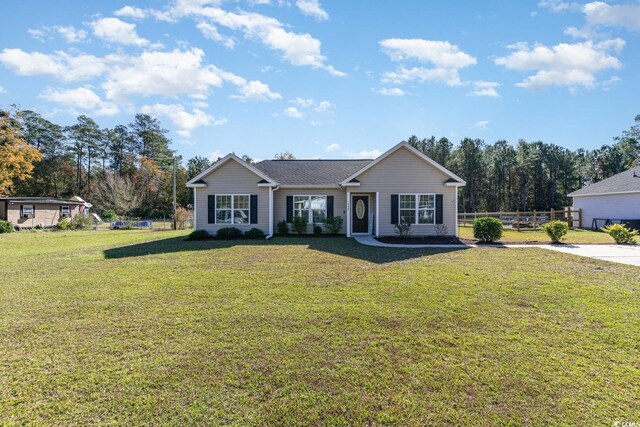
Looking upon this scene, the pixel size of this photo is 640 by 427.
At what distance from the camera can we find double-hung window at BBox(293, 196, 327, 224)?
682 inches

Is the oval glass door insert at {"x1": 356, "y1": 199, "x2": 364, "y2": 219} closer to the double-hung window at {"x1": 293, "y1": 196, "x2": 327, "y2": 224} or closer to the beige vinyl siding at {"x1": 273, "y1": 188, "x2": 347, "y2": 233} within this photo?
the beige vinyl siding at {"x1": 273, "y1": 188, "x2": 347, "y2": 233}

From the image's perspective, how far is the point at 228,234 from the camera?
15719 mm

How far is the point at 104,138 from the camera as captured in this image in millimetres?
53812

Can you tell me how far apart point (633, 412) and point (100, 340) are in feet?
18.1

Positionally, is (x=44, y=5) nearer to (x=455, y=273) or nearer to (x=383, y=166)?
(x=383, y=166)

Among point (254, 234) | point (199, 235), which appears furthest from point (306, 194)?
point (199, 235)

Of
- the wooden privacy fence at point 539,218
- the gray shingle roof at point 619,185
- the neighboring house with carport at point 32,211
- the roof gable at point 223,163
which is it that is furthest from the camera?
the neighboring house with carport at point 32,211

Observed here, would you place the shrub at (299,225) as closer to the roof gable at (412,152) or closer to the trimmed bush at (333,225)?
the trimmed bush at (333,225)

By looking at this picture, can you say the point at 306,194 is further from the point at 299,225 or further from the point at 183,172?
the point at 183,172

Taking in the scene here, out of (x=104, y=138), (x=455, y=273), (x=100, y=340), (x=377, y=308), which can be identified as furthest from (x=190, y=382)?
(x=104, y=138)

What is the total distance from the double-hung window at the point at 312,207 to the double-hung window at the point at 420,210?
424 centimetres

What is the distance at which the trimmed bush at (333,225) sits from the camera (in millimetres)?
16797

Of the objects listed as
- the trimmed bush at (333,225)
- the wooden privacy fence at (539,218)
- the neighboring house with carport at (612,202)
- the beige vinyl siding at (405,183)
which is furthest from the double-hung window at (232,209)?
the neighboring house with carport at (612,202)

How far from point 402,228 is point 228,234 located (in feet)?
28.0
